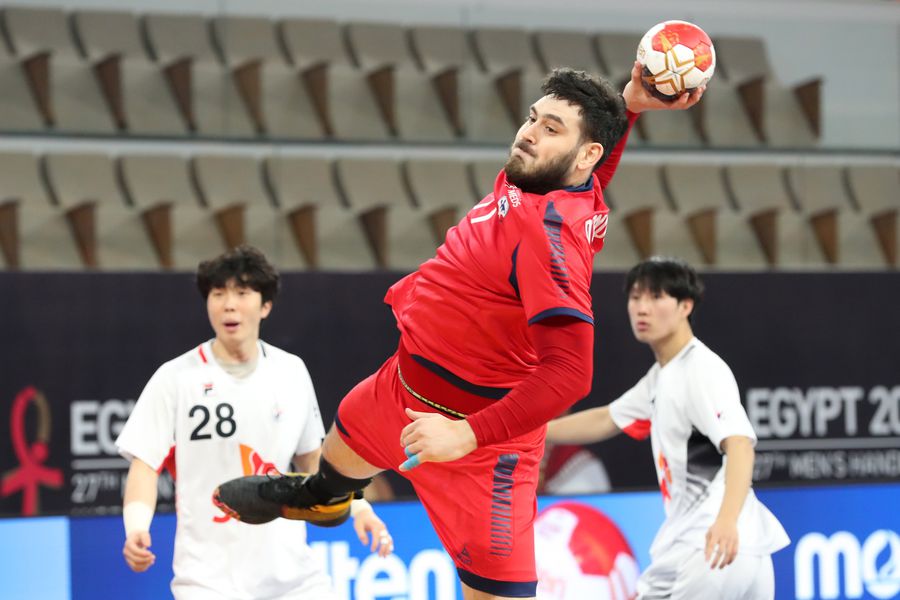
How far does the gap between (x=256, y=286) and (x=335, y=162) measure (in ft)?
14.6

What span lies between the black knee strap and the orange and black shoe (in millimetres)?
21

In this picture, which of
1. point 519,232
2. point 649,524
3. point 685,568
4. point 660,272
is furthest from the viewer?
point 649,524

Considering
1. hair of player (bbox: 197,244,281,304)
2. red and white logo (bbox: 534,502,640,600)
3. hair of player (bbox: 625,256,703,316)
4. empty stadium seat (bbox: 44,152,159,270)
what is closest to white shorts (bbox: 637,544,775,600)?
red and white logo (bbox: 534,502,640,600)

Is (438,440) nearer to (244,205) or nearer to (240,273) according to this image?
(240,273)

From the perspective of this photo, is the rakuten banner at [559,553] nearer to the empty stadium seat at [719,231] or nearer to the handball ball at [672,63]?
the handball ball at [672,63]

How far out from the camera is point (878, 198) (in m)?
9.53

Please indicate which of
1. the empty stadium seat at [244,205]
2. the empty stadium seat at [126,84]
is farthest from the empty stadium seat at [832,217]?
the empty stadium seat at [126,84]

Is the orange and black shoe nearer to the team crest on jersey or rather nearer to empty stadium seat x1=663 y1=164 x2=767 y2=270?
the team crest on jersey

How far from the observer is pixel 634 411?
5.11 meters

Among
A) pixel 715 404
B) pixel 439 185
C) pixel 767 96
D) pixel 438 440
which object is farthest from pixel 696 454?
pixel 767 96

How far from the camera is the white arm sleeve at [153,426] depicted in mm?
4352

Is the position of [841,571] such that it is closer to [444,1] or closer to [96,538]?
[96,538]

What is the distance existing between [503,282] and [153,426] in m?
1.56

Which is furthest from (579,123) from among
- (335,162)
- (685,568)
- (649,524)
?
(335,162)
